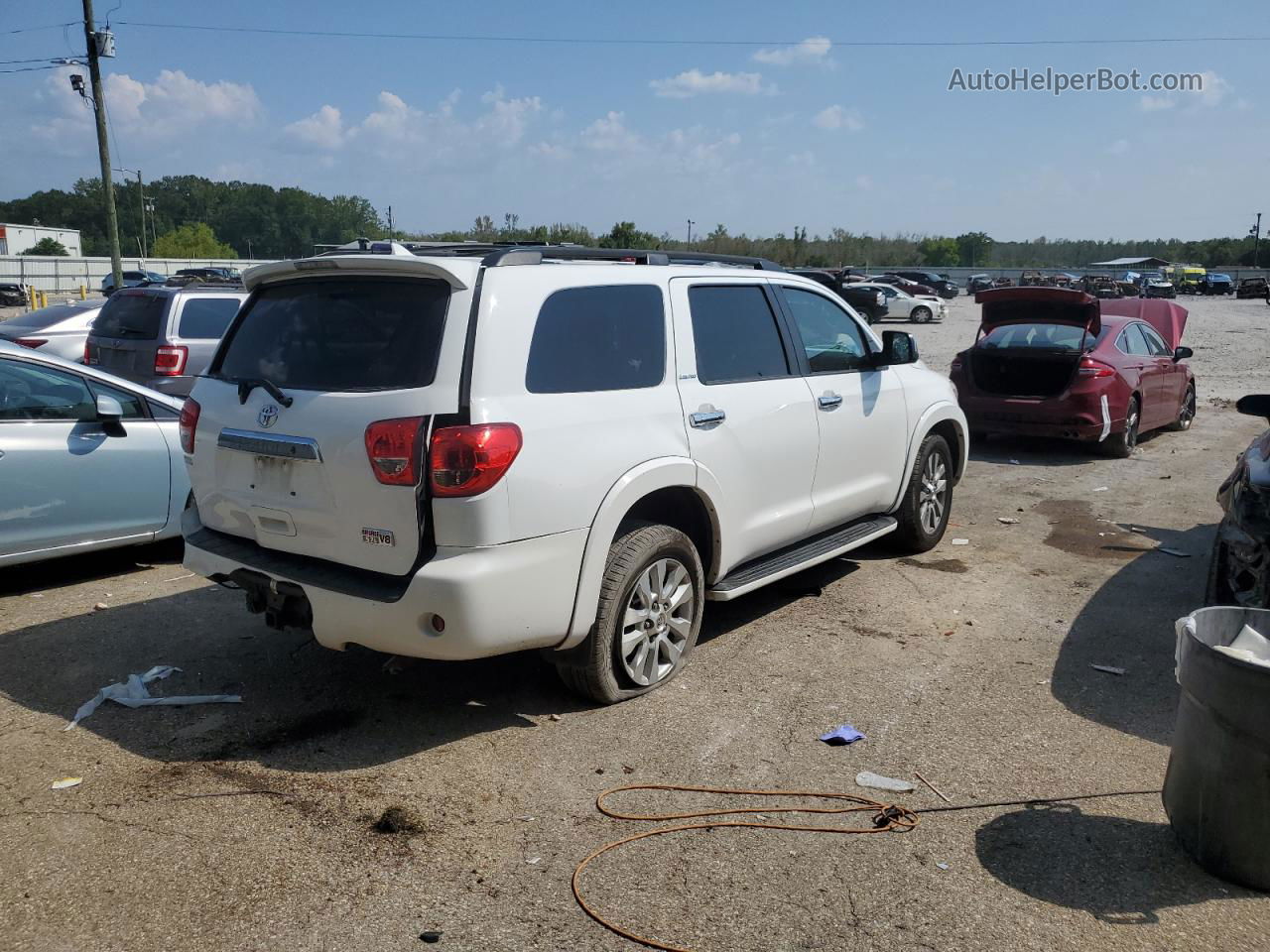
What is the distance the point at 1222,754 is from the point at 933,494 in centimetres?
434

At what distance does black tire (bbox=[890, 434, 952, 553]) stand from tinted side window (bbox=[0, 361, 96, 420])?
525 centimetres

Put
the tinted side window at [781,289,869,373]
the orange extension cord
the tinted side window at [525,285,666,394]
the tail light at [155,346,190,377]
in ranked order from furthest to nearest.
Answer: the tail light at [155,346,190,377], the tinted side window at [781,289,869,373], the tinted side window at [525,285,666,394], the orange extension cord

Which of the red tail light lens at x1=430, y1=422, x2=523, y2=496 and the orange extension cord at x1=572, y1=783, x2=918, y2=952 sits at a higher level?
the red tail light lens at x1=430, y1=422, x2=523, y2=496

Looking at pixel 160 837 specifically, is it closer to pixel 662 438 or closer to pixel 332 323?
pixel 332 323

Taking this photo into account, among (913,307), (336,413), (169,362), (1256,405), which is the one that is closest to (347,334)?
(336,413)

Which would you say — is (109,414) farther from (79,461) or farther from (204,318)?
(204,318)

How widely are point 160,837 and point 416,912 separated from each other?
1055 millimetres

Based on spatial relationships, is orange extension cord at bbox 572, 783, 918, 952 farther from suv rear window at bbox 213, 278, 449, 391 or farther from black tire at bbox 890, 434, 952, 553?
black tire at bbox 890, 434, 952, 553

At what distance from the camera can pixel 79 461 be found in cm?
640

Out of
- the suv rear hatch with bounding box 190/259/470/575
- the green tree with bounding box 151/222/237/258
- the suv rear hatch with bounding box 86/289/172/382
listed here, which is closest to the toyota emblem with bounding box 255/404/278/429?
the suv rear hatch with bounding box 190/259/470/575

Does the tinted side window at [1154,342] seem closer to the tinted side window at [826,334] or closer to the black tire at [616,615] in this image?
the tinted side window at [826,334]

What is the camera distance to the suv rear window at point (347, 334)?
4.18 meters

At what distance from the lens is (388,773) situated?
4.16 m

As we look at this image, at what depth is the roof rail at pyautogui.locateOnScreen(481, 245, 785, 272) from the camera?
4453mm
